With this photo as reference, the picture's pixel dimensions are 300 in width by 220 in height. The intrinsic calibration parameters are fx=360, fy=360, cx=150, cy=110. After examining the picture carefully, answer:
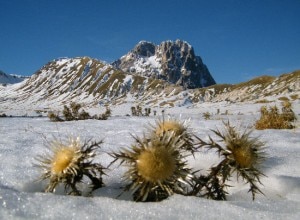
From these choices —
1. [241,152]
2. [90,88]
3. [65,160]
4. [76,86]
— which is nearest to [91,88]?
[90,88]

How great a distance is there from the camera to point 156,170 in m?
1.93

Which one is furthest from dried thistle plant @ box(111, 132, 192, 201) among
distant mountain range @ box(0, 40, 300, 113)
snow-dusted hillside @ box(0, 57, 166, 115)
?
snow-dusted hillside @ box(0, 57, 166, 115)

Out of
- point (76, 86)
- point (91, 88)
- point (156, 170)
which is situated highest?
point (76, 86)

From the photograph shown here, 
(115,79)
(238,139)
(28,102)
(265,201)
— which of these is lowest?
(265,201)

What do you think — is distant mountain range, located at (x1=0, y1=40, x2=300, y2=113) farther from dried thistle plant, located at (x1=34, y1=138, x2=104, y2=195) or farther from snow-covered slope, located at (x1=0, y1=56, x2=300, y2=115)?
dried thistle plant, located at (x1=34, y1=138, x2=104, y2=195)

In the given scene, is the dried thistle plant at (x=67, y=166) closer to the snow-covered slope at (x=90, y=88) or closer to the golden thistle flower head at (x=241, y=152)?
the golden thistle flower head at (x=241, y=152)

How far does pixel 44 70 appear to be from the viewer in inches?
7554

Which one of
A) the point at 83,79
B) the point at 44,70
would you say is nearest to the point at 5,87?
the point at 44,70

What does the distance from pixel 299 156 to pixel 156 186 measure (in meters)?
2.48

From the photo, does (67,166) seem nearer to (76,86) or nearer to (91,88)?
(91,88)

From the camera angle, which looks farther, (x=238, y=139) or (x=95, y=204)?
(x=238, y=139)

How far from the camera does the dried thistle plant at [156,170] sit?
1.94m

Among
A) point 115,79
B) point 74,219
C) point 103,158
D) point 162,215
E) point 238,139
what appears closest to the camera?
point 74,219

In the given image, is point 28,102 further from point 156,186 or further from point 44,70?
point 156,186
